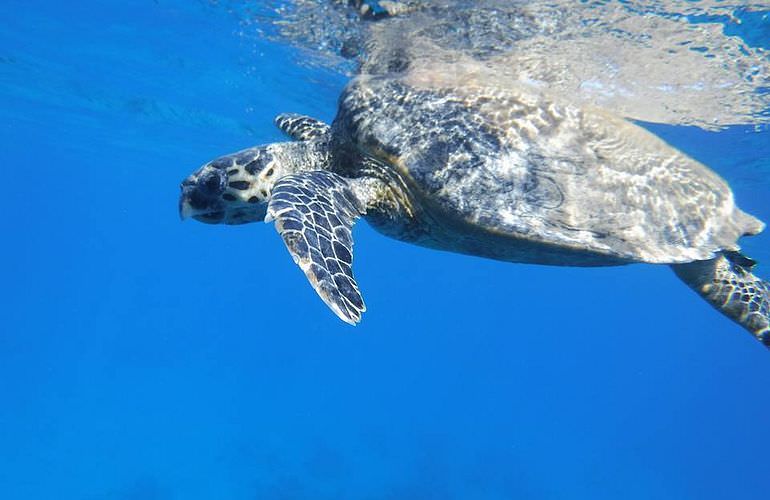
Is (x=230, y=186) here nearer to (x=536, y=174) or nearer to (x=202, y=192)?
(x=202, y=192)

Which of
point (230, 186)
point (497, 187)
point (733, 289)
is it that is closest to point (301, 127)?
point (230, 186)

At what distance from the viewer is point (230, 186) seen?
494 centimetres

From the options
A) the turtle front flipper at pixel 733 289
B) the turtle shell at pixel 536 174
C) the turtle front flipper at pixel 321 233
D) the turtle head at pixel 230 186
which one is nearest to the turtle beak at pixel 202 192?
the turtle head at pixel 230 186

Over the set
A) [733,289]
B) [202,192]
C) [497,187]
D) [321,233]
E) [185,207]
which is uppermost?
[497,187]

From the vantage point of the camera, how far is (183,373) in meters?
55.6

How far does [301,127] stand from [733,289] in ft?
18.2

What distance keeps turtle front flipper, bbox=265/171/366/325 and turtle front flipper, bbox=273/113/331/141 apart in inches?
73.0

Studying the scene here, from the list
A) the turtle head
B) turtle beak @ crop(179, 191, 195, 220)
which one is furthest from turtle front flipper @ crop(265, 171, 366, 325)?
turtle beak @ crop(179, 191, 195, 220)

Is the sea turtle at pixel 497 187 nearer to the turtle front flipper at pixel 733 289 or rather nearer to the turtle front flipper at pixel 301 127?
the turtle front flipper at pixel 733 289

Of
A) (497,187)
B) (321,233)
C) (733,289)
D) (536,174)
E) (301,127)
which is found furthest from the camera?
(301,127)

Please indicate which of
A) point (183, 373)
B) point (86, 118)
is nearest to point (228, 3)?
point (86, 118)

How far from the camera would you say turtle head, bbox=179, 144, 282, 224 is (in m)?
4.87

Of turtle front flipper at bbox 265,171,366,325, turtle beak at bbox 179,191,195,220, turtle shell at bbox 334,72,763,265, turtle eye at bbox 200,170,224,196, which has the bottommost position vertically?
turtle beak at bbox 179,191,195,220

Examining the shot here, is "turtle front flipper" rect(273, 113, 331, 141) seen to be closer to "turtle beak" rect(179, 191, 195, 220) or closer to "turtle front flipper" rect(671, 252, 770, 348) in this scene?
"turtle beak" rect(179, 191, 195, 220)
